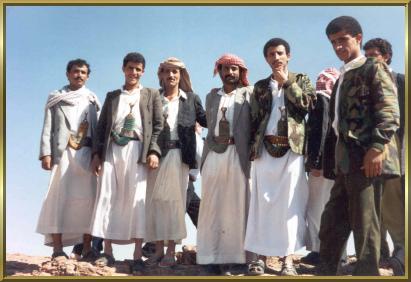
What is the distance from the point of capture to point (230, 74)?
6859 millimetres

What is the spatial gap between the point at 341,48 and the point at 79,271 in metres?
3.45

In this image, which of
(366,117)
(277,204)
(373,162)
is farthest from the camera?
(277,204)

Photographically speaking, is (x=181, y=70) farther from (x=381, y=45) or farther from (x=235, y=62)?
(x=381, y=45)

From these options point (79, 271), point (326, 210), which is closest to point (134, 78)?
point (79, 271)

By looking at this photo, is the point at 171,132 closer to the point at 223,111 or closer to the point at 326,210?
A: the point at 223,111

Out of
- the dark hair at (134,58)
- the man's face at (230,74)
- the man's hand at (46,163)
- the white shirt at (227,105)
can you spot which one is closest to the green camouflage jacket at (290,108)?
the white shirt at (227,105)

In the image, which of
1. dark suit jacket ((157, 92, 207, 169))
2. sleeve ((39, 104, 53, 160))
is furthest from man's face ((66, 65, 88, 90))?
dark suit jacket ((157, 92, 207, 169))

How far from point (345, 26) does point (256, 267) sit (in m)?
2.51

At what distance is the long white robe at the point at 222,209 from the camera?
6.47 metres

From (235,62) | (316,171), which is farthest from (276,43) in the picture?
(316,171)

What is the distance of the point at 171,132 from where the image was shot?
276 inches

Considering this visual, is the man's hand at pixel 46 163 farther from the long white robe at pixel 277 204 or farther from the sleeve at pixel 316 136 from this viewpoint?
the sleeve at pixel 316 136

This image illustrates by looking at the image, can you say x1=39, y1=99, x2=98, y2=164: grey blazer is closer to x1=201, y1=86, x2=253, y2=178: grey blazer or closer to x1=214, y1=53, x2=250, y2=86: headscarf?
x1=201, y1=86, x2=253, y2=178: grey blazer

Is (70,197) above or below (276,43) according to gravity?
below
